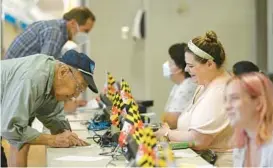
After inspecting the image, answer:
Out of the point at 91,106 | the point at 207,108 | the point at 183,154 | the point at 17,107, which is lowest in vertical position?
the point at 91,106

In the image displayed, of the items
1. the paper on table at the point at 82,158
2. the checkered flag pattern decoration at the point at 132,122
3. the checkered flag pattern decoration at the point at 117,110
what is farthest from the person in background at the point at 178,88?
the checkered flag pattern decoration at the point at 132,122

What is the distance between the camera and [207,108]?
2.63 meters

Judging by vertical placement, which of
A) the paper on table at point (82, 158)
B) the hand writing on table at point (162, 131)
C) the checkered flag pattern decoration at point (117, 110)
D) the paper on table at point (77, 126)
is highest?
the checkered flag pattern decoration at point (117, 110)

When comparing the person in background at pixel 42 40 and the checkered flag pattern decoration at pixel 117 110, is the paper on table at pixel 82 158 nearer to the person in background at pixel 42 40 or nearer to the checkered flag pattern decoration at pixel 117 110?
the checkered flag pattern decoration at pixel 117 110

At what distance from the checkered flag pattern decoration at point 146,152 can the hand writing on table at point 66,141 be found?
0.98 meters

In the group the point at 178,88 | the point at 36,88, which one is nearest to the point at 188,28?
the point at 178,88

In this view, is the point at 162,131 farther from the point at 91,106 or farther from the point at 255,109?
the point at 91,106

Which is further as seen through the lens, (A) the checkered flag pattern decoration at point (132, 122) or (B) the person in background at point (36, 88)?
(B) the person in background at point (36, 88)

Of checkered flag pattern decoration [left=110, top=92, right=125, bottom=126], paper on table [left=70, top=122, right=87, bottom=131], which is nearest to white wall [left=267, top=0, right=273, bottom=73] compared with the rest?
paper on table [left=70, top=122, right=87, bottom=131]

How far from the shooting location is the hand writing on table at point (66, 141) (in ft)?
8.43

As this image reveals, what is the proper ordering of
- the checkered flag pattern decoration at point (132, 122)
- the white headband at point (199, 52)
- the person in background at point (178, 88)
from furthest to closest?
the person in background at point (178, 88)
the white headband at point (199, 52)
the checkered flag pattern decoration at point (132, 122)

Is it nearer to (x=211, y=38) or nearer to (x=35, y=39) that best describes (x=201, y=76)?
(x=211, y=38)

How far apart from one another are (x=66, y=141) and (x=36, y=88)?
34 cm

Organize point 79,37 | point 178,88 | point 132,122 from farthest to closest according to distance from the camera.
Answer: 1. point 79,37
2. point 178,88
3. point 132,122
